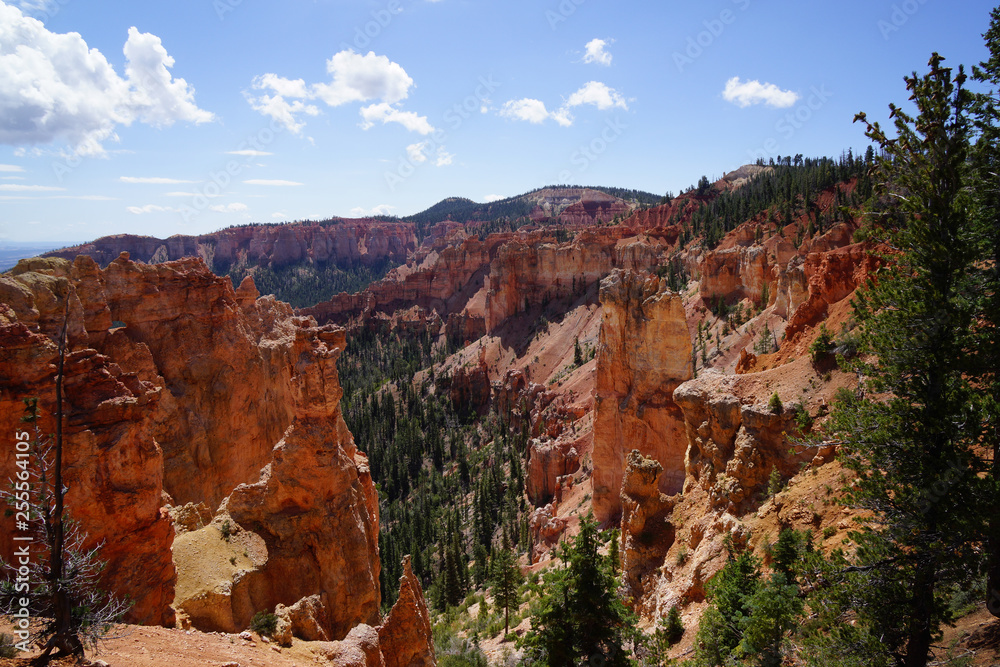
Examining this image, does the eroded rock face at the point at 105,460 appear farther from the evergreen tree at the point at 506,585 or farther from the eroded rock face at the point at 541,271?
the eroded rock face at the point at 541,271

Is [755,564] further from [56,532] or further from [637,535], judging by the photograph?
[56,532]

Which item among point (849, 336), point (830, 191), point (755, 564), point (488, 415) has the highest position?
point (830, 191)

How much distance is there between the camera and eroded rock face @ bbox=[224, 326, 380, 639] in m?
17.6

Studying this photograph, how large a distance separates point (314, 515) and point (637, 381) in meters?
20.8

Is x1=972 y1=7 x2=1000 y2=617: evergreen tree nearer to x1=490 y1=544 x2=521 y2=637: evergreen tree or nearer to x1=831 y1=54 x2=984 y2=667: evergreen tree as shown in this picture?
x1=831 y1=54 x2=984 y2=667: evergreen tree

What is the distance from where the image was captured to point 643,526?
20266 mm

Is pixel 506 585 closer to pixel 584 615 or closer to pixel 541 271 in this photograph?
pixel 584 615

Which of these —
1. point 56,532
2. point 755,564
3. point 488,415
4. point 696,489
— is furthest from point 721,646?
point 488,415

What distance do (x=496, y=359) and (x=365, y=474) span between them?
2849 inches

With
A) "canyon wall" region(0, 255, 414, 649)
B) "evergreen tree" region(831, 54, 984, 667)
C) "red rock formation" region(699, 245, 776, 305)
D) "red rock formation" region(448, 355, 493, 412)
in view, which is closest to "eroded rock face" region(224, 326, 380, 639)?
"canyon wall" region(0, 255, 414, 649)

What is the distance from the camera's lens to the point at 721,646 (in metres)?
12.0

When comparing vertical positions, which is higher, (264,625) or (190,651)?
(190,651)

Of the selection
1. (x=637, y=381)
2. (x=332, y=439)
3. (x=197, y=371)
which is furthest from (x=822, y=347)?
(x=197, y=371)

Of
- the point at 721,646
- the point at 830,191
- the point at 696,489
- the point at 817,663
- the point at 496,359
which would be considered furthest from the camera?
the point at 496,359
